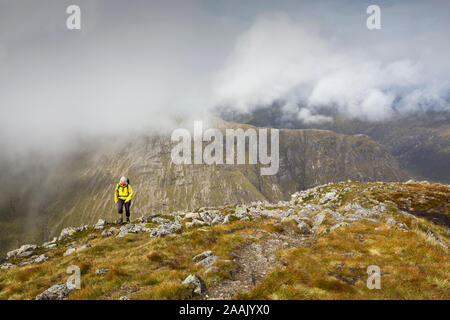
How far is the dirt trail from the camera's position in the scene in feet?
39.9

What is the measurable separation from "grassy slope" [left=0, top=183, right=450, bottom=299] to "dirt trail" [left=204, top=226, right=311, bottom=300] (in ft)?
1.97

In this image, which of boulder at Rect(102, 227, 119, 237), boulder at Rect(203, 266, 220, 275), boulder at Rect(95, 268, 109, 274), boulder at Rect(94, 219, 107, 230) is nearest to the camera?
boulder at Rect(203, 266, 220, 275)

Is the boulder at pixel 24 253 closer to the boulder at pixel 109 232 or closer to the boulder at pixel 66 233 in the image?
the boulder at pixel 66 233

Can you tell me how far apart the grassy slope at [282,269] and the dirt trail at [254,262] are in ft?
1.97

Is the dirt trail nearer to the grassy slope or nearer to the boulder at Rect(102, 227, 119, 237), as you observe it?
the grassy slope

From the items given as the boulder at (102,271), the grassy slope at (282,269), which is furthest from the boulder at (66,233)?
the boulder at (102,271)

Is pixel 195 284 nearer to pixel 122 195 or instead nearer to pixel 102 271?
pixel 102 271

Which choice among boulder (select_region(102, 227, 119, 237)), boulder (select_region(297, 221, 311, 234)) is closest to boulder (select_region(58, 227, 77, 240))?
boulder (select_region(102, 227, 119, 237))

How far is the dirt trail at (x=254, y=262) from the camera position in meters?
12.2

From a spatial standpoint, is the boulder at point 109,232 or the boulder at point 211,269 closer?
the boulder at point 211,269

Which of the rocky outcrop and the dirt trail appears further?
the dirt trail

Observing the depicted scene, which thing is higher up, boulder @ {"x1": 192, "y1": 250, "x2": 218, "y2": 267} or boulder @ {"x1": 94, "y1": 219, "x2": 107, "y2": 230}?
boulder @ {"x1": 192, "y1": 250, "x2": 218, "y2": 267}
